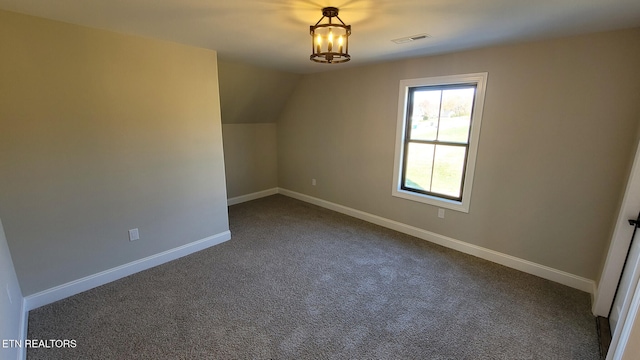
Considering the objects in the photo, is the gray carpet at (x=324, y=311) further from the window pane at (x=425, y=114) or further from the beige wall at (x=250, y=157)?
the beige wall at (x=250, y=157)

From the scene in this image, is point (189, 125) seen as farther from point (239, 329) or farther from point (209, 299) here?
point (239, 329)

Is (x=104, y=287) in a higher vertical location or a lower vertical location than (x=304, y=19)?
lower

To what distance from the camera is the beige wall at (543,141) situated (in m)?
2.19

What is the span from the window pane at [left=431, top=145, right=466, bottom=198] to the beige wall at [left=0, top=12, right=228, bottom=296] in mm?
2672

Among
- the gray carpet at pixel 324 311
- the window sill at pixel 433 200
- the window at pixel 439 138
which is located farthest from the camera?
the window sill at pixel 433 200

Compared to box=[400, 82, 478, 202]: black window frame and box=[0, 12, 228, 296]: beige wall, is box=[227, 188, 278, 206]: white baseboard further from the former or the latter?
box=[400, 82, 478, 202]: black window frame

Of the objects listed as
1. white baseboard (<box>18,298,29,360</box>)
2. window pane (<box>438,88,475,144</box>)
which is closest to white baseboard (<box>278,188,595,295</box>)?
window pane (<box>438,88,475,144</box>)

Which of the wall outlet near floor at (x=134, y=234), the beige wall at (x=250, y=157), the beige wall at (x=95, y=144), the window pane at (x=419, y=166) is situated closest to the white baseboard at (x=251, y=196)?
the beige wall at (x=250, y=157)

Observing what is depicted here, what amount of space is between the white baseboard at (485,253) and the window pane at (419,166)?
57cm

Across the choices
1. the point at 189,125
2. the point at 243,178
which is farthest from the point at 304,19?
the point at 243,178

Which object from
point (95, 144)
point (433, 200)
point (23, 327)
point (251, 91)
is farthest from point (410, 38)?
point (23, 327)

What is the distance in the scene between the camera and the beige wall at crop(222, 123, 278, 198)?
4.75m

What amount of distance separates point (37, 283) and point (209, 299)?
1.39 m

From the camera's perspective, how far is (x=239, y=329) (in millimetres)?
2035
